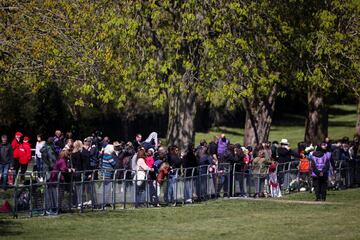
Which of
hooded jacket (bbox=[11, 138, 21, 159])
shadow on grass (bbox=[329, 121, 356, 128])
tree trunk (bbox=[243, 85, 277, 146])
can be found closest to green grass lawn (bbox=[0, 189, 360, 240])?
hooded jacket (bbox=[11, 138, 21, 159])

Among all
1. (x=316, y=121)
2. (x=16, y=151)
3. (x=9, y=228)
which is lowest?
(x=9, y=228)

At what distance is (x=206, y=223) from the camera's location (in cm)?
2672

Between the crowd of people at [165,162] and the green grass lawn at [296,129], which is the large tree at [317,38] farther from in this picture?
the green grass lawn at [296,129]

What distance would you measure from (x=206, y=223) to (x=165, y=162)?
213 inches

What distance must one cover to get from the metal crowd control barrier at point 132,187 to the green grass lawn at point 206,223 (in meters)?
0.53

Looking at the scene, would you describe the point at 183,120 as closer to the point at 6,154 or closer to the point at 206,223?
the point at 6,154

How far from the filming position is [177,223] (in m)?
26.7

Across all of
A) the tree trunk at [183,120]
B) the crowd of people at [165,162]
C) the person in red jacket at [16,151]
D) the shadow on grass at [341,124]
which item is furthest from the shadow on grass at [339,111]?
the person in red jacket at [16,151]

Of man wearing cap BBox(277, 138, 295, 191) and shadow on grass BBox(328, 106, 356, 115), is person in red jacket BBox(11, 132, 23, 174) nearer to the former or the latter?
man wearing cap BBox(277, 138, 295, 191)

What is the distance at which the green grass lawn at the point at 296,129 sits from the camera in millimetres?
85312

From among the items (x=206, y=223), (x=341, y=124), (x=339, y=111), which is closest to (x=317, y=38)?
(x=206, y=223)

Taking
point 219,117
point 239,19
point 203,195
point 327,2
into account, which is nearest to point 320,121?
point 327,2

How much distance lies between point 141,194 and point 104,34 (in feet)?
28.5

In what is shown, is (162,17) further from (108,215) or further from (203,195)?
(108,215)
